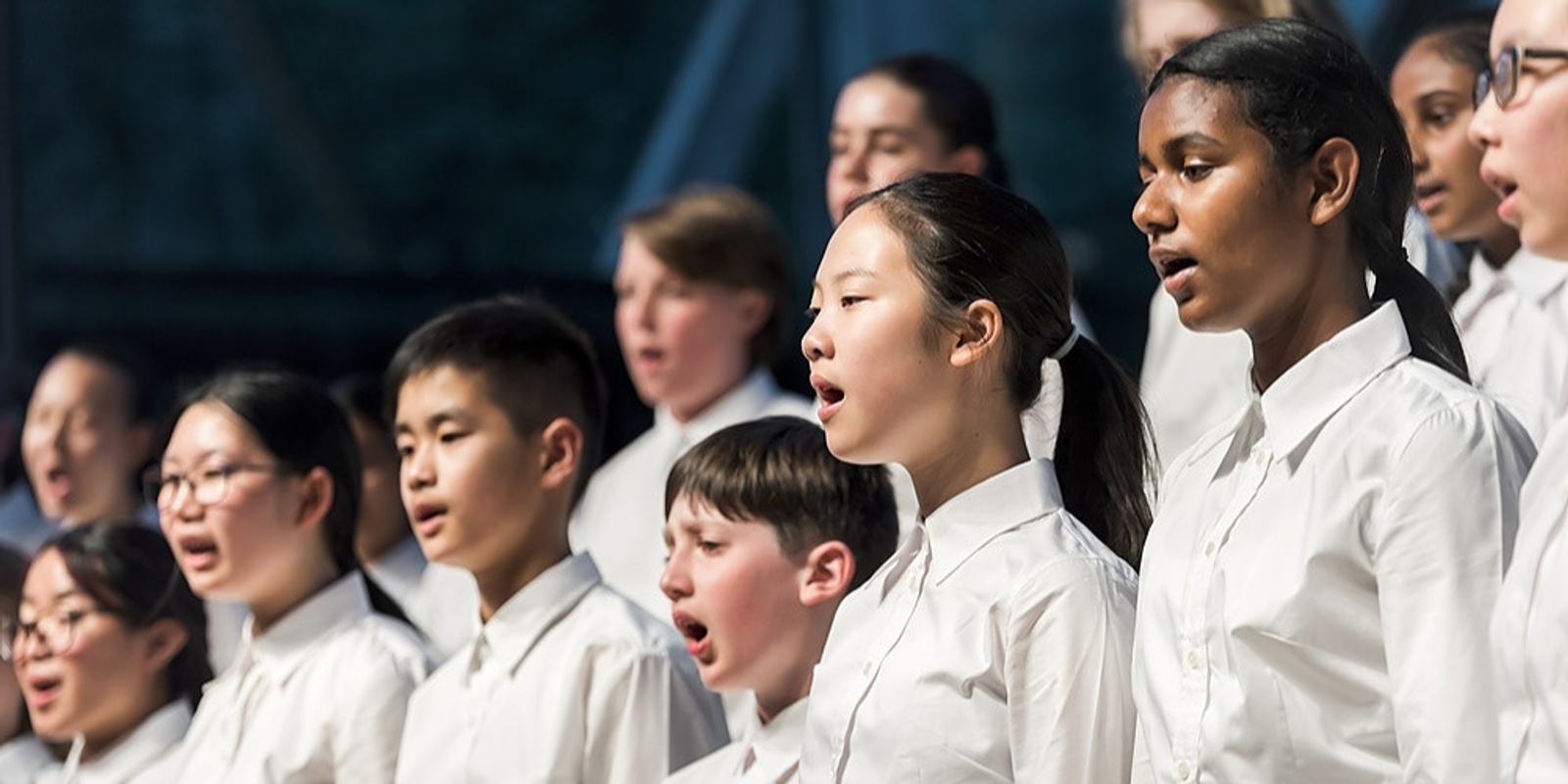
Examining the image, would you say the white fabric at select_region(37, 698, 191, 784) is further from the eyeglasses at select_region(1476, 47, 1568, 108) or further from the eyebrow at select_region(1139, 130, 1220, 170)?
the eyeglasses at select_region(1476, 47, 1568, 108)

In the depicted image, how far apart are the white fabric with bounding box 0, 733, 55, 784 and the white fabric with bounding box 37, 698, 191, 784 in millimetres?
203

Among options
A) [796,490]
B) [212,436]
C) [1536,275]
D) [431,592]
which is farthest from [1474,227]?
[431,592]

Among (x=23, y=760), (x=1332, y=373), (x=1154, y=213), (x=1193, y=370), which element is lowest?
(x=23, y=760)

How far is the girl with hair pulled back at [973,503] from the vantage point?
1885 mm

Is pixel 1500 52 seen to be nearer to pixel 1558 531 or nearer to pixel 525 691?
pixel 1558 531

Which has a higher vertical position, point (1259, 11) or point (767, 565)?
point (1259, 11)

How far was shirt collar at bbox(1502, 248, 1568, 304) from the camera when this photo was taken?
8.67ft

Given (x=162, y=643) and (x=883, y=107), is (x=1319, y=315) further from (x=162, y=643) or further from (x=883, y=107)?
(x=162, y=643)

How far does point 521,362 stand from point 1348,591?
135 centimetres

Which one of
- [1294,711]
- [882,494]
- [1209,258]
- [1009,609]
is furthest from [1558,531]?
[882,494]

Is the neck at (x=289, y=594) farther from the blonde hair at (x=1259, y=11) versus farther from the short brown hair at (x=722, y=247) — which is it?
the blonde hair at (x=1259, y=11)

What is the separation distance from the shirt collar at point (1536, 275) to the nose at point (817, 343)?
1.03 m

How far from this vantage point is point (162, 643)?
3.12 metres

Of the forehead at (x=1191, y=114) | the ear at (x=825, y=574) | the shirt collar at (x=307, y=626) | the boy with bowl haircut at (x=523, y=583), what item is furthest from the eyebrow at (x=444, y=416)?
the forehead at (x=1191, y=114)
